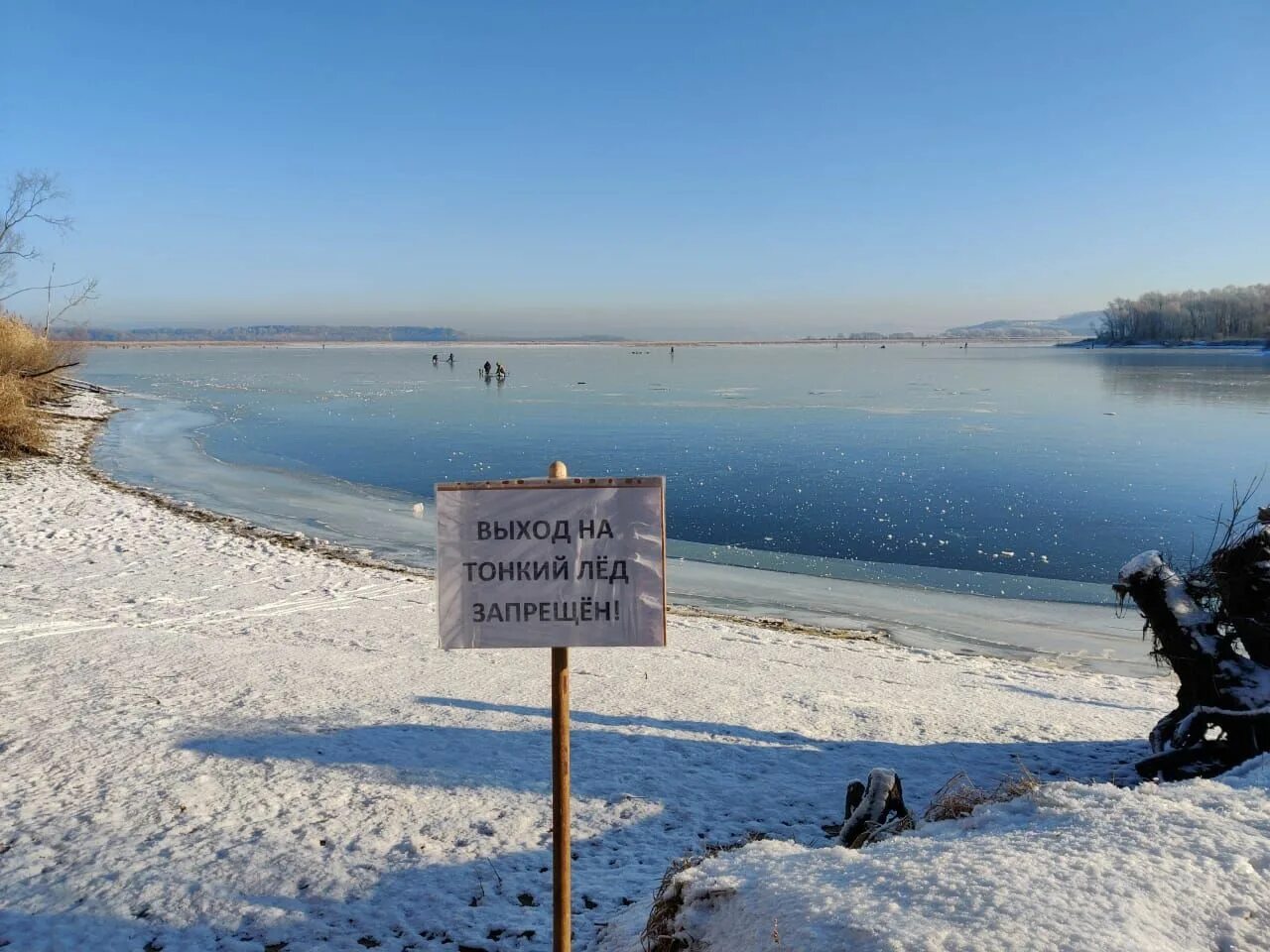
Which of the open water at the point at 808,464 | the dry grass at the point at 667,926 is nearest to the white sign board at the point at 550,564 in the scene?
the dry grass at the point at 667,926

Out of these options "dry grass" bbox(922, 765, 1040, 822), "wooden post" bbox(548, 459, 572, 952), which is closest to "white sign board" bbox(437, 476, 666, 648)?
"wooden post" bbox(548, 459, 572, 952)

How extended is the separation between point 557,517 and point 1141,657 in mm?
8945

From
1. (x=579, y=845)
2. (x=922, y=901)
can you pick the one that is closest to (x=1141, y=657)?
(x=579, y=845)

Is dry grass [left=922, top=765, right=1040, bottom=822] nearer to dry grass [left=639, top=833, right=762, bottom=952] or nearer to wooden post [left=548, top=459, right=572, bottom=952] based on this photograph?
dry grass [left=639, top=833, right=762, bottom=952]

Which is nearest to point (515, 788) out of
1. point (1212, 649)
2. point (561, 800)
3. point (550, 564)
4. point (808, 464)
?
point (561, 800)

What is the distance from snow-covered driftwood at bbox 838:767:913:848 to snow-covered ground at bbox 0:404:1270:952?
0.46m

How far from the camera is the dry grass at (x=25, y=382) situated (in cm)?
1997

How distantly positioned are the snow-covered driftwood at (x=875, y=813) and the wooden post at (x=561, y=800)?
1694 mm

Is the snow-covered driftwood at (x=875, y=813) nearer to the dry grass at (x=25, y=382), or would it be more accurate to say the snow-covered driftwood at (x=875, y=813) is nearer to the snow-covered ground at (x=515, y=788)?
the snow-covered ground at (x=515, y=788)

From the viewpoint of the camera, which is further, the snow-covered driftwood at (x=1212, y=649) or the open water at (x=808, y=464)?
the open water at (x=808, y=464)

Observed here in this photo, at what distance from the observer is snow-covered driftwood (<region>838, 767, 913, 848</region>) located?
419cm

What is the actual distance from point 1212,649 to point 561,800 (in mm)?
4404

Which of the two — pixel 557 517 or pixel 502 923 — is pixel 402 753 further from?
pixel 557 517

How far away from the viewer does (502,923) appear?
12.6 feet
